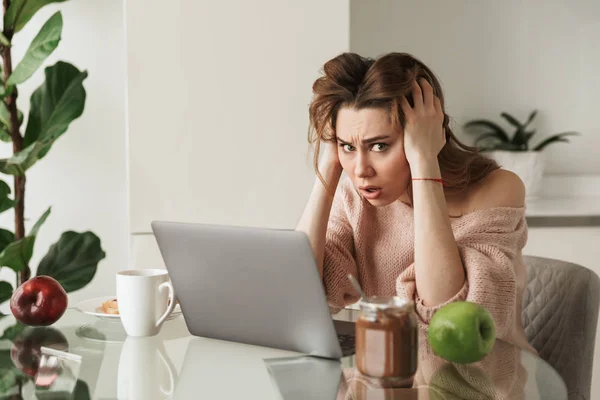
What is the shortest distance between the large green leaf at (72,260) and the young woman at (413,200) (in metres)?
1.05

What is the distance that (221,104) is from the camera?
2.52 m

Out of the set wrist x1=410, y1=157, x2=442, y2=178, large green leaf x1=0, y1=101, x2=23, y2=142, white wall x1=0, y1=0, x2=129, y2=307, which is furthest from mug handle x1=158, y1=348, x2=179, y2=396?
white wall x1=0, y1=0, x2=129, y2=307

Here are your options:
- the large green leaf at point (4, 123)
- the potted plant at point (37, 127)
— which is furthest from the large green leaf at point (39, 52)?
the large green leaf at point (4, 123)

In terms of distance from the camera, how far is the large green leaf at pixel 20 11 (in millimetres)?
2453

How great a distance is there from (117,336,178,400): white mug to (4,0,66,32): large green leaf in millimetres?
1472

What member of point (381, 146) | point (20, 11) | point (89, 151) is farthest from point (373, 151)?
point (89, 151)

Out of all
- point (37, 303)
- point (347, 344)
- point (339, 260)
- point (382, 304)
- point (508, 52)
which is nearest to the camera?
point (382, 304)

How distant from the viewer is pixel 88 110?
2889 mm

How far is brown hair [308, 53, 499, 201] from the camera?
5.29 ft

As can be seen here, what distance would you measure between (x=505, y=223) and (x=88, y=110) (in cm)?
175

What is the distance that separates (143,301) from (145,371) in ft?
0.59

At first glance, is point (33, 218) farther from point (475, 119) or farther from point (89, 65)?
point (475, 119)

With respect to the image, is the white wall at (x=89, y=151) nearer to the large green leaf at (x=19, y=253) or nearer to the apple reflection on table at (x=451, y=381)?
the large green leaf at (x=19, y=253)

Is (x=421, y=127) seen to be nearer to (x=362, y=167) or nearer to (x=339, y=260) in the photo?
(x=362, y=167)
